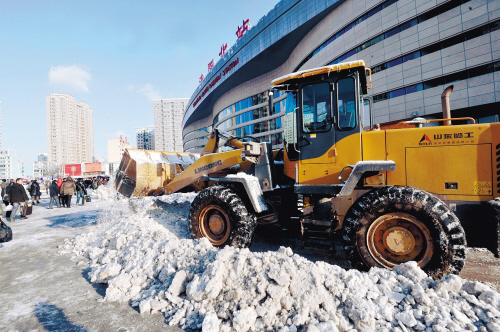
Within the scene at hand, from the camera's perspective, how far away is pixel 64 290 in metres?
3.62

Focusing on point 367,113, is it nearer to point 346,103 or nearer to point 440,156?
point 346,103

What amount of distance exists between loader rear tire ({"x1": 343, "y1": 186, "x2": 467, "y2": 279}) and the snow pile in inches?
18.7

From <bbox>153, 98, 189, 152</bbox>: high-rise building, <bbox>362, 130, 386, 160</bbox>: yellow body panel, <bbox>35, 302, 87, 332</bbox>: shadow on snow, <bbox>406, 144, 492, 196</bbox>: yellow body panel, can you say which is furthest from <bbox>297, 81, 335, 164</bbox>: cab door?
<bbox>153, 98, 189, 152</bbox>: high-rise building

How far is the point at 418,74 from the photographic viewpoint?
16891mm

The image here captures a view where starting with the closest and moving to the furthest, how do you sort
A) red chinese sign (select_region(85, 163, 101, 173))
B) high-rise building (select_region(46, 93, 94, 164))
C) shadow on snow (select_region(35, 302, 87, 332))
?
shadow on snow (select_region(35, 302, 87, 332)), red chinese sign (select_region(85, 163, 101, 173)), high-rise building (select_region(46, 93, 94, 164))

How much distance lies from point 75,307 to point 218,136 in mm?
4225

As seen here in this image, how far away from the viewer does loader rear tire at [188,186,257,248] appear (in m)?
4.34

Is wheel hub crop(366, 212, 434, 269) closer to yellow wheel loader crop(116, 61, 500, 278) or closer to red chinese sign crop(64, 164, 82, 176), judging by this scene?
yellow wheel loader crop(116, 61, 500, 278)

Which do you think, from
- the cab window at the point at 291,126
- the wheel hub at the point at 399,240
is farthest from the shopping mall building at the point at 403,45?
the wheel hub at the point at 399,240

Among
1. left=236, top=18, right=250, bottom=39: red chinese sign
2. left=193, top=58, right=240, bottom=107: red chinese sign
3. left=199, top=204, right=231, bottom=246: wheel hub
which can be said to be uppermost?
left=236, top=18, right=250, bottom=39: red chinese sign

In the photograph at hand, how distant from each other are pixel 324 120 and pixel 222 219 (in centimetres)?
250

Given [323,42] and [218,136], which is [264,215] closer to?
[218,136]

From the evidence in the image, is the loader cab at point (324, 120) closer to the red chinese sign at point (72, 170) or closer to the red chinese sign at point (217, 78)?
the red chinese sign at point (217, 78)

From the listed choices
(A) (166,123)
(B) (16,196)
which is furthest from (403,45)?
(A) (166,123)
